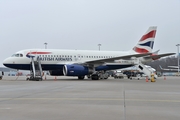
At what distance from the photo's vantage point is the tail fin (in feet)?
102

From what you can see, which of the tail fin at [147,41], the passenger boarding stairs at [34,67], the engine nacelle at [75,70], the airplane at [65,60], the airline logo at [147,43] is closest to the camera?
the engine nacelle at [75,70]

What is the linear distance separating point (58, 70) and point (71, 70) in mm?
3329

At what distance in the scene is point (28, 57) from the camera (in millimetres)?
26188

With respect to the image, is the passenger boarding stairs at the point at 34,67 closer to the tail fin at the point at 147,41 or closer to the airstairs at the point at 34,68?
the airstairs at the point at 34,68

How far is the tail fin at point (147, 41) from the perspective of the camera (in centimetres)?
3123

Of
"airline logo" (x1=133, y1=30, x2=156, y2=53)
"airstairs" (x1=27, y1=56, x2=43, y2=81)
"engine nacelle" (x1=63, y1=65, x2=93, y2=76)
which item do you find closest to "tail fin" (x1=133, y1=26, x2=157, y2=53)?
"airline logo" (x1=133, y1=30, x2=156, y2=53)

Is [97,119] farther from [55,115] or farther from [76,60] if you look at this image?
[76,60]

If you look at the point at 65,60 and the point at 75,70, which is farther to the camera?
the point at 65,60

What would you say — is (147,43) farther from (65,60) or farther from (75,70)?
(75,70)

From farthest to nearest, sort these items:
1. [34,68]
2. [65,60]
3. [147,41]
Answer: [147,41] < [65,60] < [34,68]

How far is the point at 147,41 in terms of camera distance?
3169 centimetres

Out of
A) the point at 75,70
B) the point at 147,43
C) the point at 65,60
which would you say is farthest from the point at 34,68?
Result: the point at 147,43

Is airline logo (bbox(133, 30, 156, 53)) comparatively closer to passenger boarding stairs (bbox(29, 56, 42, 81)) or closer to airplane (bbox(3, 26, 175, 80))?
airplane (bbox(3, 26, 175, 80))

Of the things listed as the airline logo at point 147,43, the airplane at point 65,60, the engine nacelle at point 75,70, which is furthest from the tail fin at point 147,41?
the engine nacelle at point 75,70
